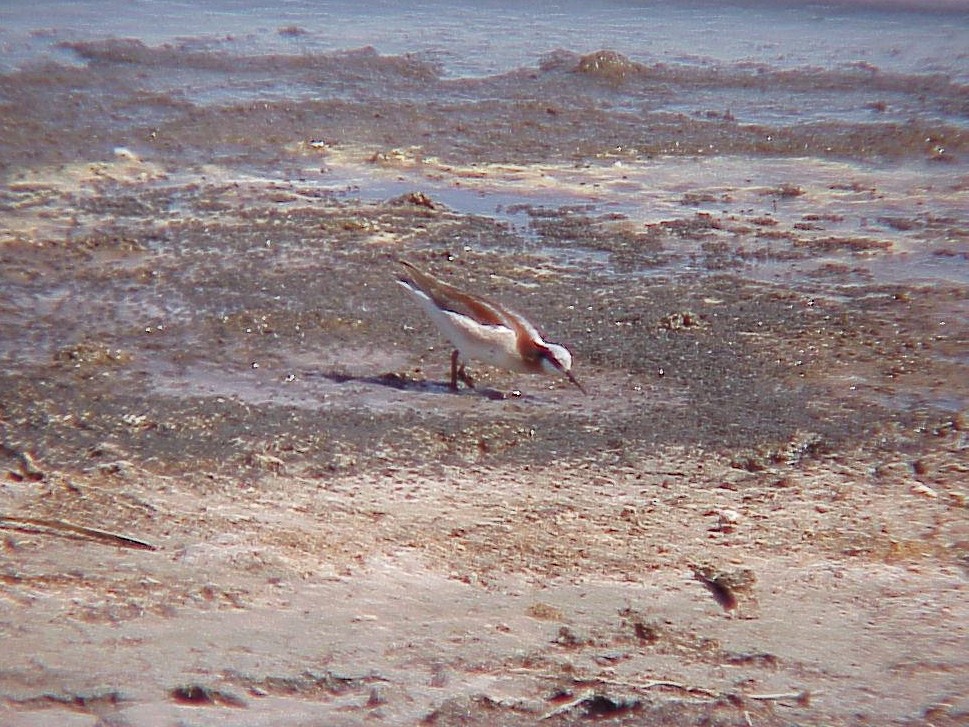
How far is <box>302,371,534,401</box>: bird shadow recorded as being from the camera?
6828 millimetres

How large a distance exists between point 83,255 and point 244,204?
1.39 m

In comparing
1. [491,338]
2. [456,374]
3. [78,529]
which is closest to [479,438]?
[491,338]

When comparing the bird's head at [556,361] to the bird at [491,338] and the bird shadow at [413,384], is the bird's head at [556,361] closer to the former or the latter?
the bird at [491,338]

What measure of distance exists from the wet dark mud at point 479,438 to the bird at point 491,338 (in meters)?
0.19

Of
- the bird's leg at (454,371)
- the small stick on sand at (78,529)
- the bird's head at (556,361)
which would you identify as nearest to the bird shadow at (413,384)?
the bird's leg at (454,371)

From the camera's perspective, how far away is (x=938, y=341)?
299 inches

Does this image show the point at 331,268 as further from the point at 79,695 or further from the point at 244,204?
the point at 79,695

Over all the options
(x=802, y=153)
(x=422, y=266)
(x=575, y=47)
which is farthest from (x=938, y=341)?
(x=575, y=47)

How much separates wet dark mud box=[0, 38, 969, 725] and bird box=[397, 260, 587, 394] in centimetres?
19

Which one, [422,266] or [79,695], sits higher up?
[422,266]

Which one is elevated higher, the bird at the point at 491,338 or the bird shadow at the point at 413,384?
the bird at the point at 491,338

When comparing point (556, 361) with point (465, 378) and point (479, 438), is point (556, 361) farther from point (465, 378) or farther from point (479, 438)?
point (479, 438)

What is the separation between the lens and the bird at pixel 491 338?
21.7 ft

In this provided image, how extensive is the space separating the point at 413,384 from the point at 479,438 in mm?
716
